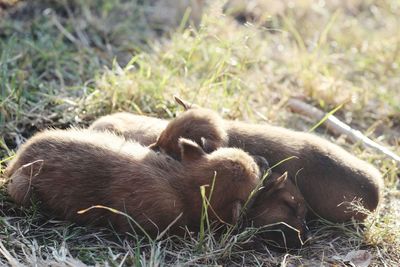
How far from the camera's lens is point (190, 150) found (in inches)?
169

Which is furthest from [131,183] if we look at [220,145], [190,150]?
[220,145]

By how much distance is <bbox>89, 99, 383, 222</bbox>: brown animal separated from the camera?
4633 mm

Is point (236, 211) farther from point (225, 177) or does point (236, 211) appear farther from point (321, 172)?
point (321, 172)

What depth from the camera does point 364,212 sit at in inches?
177

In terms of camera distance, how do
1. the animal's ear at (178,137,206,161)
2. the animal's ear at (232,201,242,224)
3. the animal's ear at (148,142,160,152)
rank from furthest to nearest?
1. the animal's ear at (148,142,160,152)
2. the animal's ear at (178,137,206,161)
3. the animal's ear at (232,201,242,224)

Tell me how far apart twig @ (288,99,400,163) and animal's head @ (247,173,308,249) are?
1.31 metres

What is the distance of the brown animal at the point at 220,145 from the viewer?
4438mm

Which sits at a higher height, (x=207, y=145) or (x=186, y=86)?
(x=207, y=145)

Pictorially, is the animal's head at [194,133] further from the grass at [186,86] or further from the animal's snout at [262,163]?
the grass at [186,86]

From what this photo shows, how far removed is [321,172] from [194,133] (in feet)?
2.89

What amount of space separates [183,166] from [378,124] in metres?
2.86

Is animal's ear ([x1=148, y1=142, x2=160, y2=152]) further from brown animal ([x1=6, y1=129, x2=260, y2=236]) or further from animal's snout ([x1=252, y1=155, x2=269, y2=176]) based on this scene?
animal's snout ([x1=252, y1=155, x2=269, y2=176])

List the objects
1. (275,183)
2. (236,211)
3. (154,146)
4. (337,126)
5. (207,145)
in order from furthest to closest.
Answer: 1. (337,126)
2. (154,146)
3. (207,145)
4. (275,183)
5. (236,211)

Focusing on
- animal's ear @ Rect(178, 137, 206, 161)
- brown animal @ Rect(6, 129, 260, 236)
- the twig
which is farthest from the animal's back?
the twig
